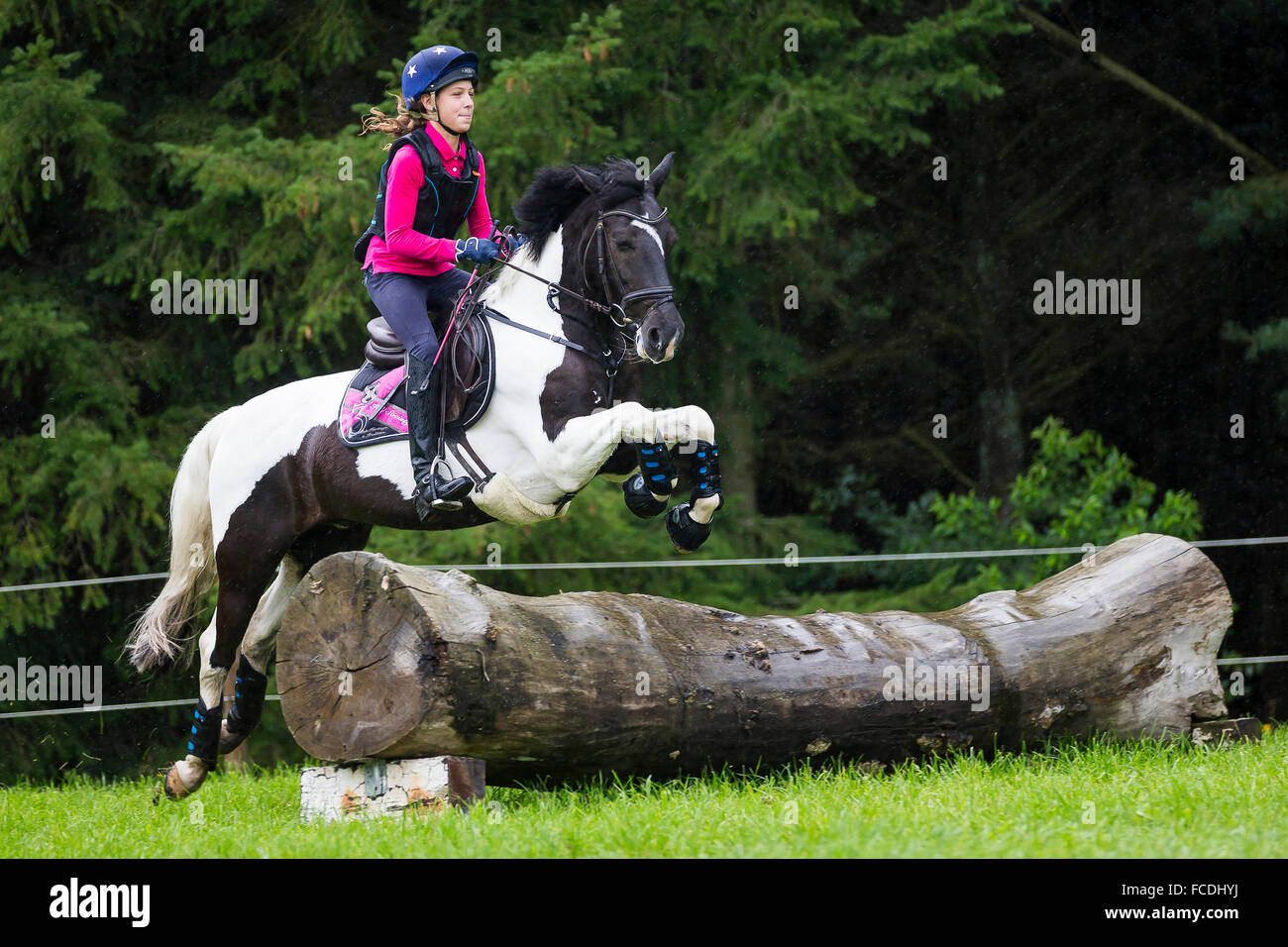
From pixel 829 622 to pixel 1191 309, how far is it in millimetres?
8683

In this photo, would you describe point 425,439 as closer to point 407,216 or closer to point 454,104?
point 407,216

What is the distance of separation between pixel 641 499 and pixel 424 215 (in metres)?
1.58

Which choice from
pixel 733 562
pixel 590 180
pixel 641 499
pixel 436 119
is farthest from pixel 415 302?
pixel 733 562

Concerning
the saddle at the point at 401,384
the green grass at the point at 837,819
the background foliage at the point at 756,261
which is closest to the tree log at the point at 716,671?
the green grass at the point at 837,819

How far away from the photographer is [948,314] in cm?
1447

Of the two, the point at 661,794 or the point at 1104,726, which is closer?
the point at 661,794

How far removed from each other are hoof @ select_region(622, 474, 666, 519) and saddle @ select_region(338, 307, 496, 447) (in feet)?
2.45

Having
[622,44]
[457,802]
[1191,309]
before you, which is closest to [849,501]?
[1191,309]

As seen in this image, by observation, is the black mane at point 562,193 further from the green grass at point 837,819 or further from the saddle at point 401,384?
the green grass at point 837,819

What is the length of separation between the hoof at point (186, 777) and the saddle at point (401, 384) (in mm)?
1770

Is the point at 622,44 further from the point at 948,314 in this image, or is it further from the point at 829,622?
the point at 829,622

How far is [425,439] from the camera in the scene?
5859 mm

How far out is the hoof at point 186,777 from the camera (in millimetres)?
6590

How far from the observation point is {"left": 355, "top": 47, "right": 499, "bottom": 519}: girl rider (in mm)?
5797
